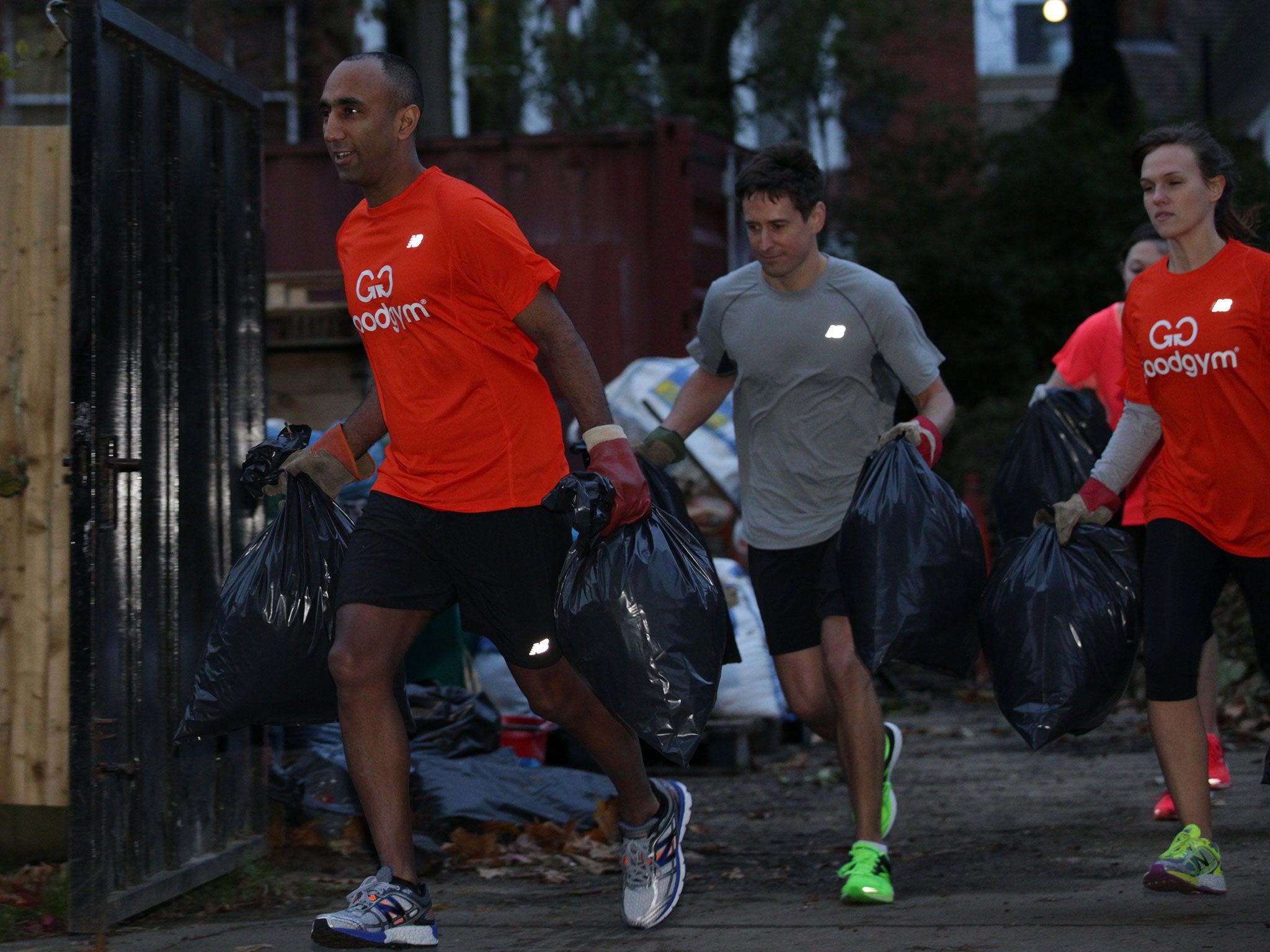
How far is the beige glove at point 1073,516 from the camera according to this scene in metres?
4.21

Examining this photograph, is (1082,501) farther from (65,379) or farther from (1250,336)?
(65,379)

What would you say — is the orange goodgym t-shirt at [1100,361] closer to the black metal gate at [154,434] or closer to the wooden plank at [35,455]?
the black metal gate at [154,434]

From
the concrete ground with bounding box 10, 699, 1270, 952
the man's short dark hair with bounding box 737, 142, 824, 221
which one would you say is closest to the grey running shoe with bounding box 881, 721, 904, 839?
the concrete ground with bounding box 10, 699, 1270, 952

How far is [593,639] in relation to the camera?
3664 millimetres

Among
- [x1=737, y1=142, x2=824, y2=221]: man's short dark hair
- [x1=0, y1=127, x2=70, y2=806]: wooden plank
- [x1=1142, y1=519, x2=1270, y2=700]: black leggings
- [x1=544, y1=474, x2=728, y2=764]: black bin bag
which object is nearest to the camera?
[x1=544, y1=474, x2=728, y2=764]: black bin bag

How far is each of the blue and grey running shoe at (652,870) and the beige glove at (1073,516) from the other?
49.7 inches

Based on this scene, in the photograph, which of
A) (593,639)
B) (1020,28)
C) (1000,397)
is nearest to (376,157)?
(593,639)

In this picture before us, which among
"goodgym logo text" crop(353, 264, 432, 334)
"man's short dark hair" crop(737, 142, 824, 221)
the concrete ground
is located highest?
"man's short dark hair" crop(737, 142, 824, 221)

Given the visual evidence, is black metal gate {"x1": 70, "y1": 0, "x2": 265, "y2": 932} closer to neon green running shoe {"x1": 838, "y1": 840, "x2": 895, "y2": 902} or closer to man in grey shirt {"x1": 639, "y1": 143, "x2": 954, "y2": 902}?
man in grey shirt {"x1": 639, "y1": 143, "x2": 954, "y2": 902}

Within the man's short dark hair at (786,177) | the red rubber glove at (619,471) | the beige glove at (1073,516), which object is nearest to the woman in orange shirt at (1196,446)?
the beige glove at (1073,516)

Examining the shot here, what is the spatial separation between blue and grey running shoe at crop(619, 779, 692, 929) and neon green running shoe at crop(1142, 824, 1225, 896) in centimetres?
116

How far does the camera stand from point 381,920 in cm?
353

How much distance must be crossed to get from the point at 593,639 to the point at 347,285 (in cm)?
104

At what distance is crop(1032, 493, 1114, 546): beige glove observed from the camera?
4.21m
